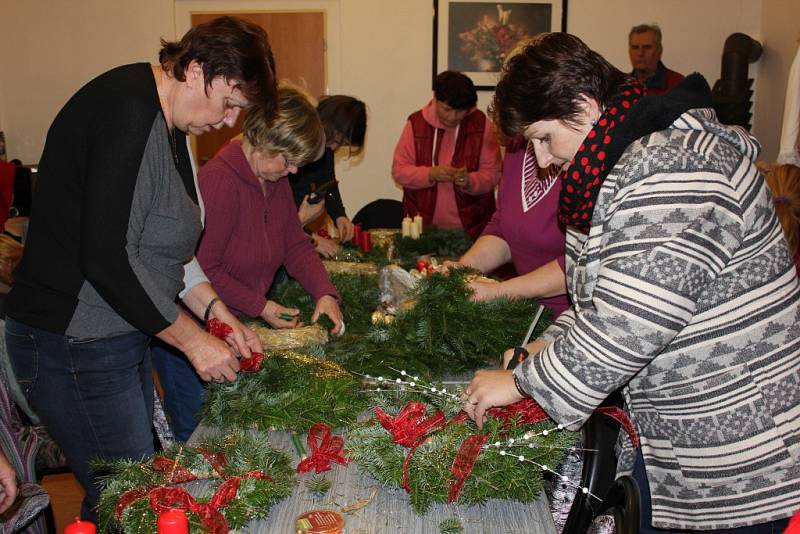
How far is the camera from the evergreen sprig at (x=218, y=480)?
4.08 ft

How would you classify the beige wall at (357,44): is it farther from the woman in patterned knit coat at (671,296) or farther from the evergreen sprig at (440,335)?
the woman in patterned knit coat at (671,296)

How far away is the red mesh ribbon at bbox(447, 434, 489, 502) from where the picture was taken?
1.37 meters

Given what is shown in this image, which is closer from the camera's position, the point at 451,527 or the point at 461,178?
the point at 451,527

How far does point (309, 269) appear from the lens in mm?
2744

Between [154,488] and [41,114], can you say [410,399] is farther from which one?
[41,114]

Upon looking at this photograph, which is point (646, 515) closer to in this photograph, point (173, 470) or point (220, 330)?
point (173, 470)

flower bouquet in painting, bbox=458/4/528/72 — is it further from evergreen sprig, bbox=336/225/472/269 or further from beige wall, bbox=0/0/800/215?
evergreen sprig, bbox=336/225/472/269

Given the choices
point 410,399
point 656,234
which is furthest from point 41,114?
point 656,234

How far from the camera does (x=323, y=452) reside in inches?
60.2

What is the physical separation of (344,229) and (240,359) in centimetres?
212

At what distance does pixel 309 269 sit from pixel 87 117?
118 cm

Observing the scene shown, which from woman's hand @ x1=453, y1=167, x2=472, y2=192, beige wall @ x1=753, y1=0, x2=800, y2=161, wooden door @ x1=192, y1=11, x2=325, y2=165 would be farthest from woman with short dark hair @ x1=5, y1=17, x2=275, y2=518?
beige wall @ x1=753, y1=0, x2=800, y2=161

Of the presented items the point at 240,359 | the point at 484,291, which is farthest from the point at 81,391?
the point at 484,291

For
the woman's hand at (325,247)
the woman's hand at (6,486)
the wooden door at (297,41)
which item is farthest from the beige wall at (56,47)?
the woman's hand at (6,486)
